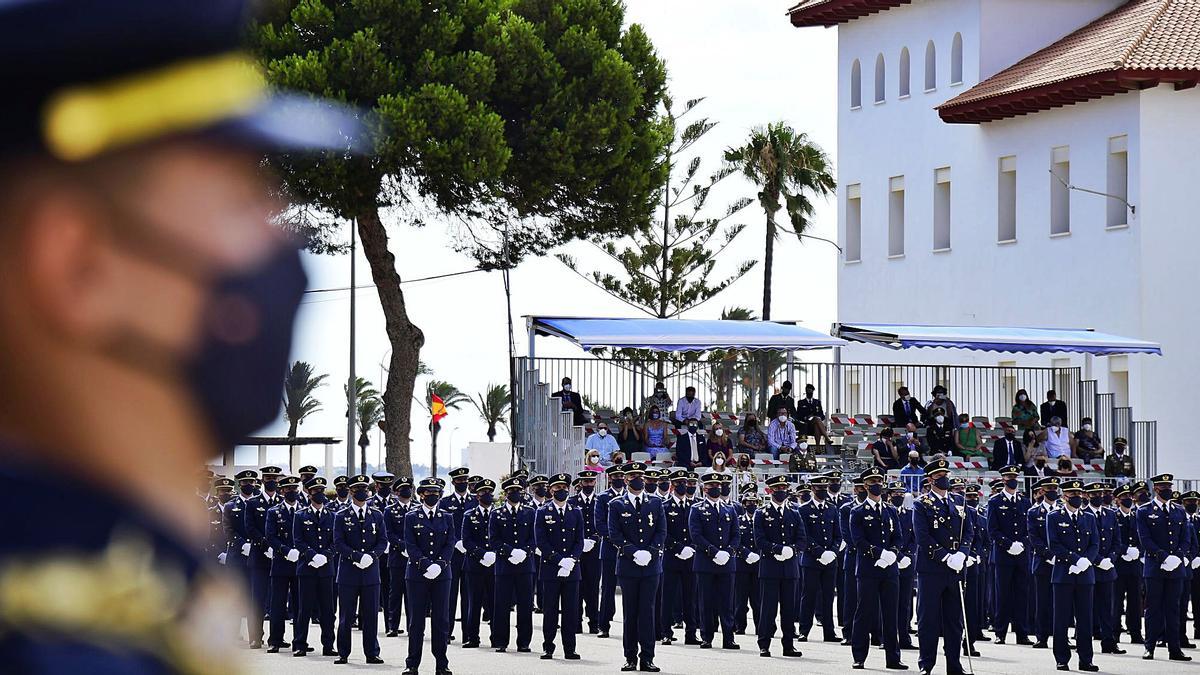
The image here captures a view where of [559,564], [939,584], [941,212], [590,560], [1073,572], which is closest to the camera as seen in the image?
[939,584]

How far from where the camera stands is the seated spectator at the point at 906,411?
30.7 metres

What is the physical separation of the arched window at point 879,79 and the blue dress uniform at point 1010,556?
24294mm

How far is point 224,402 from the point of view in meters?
1.26

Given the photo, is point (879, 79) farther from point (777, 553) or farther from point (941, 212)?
point (777, 553)

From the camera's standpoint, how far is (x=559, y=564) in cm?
1808

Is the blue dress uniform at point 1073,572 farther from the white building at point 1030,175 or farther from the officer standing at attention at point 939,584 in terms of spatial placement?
the white building at point 1030,175

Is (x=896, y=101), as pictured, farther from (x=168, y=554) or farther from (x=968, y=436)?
(x=168, y=554)

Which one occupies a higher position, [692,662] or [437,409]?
[437,409]

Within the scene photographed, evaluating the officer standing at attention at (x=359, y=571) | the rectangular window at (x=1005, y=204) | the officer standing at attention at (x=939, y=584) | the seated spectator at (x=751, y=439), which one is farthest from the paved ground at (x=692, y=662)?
the rectangular window at (x=1005, y=204)

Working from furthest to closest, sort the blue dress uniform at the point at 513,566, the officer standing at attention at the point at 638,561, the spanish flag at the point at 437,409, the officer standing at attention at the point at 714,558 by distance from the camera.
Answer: the spanish flag at the point at 437,409, the officer standing at attention at the point at 714,558, the blue dress uniform at the point at 513,566, the officer standing at attention at the point at 638,561

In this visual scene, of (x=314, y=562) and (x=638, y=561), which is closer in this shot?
(x=638, y=561)

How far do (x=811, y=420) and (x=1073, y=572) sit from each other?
41.8ft

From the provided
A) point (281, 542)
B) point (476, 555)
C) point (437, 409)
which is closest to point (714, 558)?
point (476, 555)

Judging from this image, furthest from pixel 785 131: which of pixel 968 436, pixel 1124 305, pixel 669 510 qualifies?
pixel 669 510
